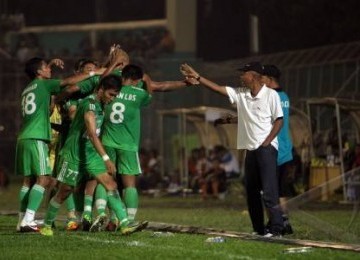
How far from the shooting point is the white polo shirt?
1394 cm

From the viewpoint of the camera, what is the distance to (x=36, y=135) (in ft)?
47.1

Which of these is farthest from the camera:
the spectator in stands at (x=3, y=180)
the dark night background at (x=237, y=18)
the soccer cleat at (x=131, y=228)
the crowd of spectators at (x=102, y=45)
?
the dark night background at (x=237, y=18)

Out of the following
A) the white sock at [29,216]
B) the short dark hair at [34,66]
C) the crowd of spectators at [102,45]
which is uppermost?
the crowd of spectators at [102,45]

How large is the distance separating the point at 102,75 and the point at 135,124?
0.77 metres

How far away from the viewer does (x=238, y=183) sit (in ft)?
99.1

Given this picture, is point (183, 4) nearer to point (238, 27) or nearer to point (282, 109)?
point (238, 27)

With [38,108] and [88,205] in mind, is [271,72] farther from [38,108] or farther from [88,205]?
[38,108]

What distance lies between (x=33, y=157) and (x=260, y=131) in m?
2.92

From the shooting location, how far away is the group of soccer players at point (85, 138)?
46.8ft

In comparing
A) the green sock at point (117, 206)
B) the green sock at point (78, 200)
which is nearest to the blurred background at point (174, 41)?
the green sock at point (78, 200)

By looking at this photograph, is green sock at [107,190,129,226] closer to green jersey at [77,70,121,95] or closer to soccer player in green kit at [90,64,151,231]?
soccer player in green kit at [90,64,151,231]

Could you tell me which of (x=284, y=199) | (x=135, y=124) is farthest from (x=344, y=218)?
(x=135, y=124)

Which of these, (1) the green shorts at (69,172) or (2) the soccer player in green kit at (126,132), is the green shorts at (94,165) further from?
(2) the soccer player in green kit at (126,132)

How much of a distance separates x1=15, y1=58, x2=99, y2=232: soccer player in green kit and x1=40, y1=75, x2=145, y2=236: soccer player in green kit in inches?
8.9
